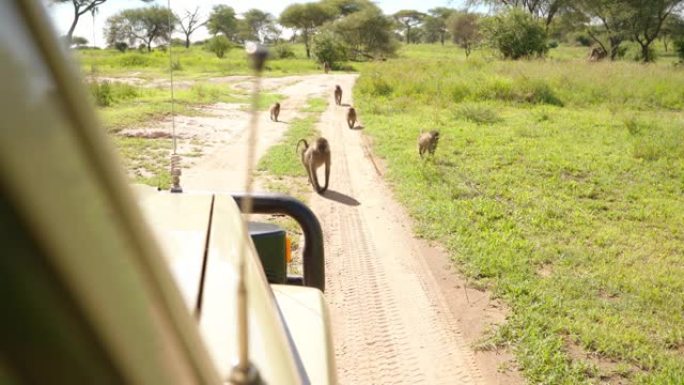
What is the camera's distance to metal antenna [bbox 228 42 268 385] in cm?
54

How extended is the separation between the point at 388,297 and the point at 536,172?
14.7 feet

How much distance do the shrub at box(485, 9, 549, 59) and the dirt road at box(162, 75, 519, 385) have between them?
1891 cm

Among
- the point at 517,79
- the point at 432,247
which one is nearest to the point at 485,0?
the point at 517,79

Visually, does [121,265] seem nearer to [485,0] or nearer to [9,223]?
[9,223]

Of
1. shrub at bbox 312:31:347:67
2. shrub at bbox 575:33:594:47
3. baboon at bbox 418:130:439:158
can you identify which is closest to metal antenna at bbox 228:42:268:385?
baboon at bbox 418:130:439:158

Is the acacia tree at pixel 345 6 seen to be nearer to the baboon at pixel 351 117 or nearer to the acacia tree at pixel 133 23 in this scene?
the baboon at pixel 351 117

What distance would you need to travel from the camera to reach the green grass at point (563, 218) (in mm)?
3541

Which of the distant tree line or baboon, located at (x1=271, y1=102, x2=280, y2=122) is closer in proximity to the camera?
baboon, located at (x1=271, y1=102, x2=280, y2=122)

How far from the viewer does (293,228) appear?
5332 mm

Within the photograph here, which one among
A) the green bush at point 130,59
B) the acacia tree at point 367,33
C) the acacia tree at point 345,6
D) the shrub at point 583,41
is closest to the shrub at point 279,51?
A: the green bush at point 130,59

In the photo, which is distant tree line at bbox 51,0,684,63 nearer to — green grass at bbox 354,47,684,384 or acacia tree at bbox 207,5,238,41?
green grass at bbox 354,47,684,384

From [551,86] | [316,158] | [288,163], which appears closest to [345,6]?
[551,86]

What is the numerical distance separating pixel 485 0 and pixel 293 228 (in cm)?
3155

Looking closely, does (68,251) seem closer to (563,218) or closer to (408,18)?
(563,218)
